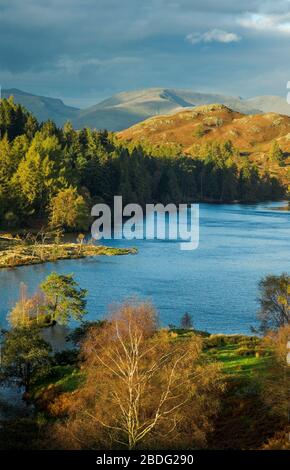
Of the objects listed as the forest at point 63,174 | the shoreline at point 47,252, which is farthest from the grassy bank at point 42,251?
the forest at point 63,174

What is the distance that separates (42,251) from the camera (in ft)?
301

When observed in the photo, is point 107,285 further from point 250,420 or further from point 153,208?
point 153,208

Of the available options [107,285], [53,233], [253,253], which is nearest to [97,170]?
[53,233]

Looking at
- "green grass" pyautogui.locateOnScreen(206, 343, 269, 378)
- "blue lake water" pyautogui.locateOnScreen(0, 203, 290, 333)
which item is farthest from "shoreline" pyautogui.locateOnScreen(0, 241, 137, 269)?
"green grass" pyautogui.locateOnScreen(206, 343, 269, 378)

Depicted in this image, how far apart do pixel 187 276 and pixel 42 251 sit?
980 inches

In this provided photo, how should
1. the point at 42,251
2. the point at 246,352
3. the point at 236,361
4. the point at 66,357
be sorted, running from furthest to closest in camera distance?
the point at 42,251 → the point at 66,357 → the point at 246,352 → the point at 236,361

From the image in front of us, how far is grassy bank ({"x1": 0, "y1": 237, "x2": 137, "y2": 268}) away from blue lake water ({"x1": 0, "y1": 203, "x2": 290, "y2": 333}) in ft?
8.60

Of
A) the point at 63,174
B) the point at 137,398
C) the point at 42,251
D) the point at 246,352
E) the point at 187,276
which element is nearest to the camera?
the point at 137,398

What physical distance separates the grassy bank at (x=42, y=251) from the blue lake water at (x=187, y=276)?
2.62 meters

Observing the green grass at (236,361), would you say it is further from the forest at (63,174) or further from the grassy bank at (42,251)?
the forest at (63,174)

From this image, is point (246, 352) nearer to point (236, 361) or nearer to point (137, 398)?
point (236, 361)

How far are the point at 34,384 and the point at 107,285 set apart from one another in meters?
31.1

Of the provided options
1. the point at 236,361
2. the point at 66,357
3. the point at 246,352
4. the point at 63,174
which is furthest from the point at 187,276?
the point at 63,174

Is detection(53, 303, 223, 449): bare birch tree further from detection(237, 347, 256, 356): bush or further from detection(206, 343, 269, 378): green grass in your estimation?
detection(237, 347, 256, 356): bush
